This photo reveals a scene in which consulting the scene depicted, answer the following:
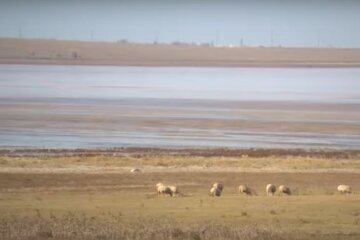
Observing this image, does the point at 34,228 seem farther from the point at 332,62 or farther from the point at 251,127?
the point at 332,62

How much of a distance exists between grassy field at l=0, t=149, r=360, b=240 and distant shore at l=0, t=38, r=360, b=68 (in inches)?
4120

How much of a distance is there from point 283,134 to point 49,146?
1096cm

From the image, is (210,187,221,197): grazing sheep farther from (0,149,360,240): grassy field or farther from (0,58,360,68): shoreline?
(0,58,360,68): shoreline

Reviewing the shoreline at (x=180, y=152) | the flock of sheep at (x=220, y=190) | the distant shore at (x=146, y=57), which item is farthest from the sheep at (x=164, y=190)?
the distant shore at (x=146, y=57)

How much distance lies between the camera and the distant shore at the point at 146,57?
141900mm

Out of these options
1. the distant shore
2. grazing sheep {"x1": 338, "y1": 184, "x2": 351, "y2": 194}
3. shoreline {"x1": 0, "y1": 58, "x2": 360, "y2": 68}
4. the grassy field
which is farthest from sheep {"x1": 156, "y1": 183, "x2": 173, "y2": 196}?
the distant shore

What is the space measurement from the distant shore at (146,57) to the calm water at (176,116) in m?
67.5

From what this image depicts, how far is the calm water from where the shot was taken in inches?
1471

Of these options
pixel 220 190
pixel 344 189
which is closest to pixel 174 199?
pixel 220 190

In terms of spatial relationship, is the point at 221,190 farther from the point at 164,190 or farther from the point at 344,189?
the point at 344,189

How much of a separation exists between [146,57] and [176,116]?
110570 millimetres

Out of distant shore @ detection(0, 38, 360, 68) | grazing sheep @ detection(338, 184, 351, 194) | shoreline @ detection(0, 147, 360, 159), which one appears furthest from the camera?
distant shore @ detection(0, 38, 360, 68)

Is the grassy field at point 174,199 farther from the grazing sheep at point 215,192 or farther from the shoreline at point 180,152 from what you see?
the shoreline at point 180,152

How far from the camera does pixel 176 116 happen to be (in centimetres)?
4781
